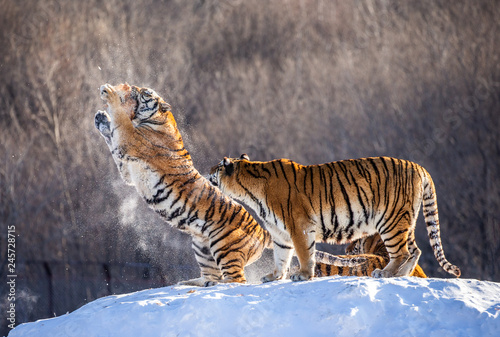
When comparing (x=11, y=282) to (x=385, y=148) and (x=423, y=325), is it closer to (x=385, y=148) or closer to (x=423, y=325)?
(x=385, y=148)

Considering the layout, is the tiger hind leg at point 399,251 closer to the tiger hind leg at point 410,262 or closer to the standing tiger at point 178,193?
the tiger hind leg at point 410,262

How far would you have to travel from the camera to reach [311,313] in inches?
159

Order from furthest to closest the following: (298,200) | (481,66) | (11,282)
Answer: (481,66)
(11,282)
(298,200)

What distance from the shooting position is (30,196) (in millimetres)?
13781

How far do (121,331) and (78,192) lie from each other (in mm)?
10613

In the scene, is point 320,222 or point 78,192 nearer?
point 320,222

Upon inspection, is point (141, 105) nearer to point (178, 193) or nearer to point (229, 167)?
point (178, 193)

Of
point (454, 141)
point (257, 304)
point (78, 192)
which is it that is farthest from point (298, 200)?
point (454, 141)

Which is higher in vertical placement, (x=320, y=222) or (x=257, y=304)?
(x=320, y=222)

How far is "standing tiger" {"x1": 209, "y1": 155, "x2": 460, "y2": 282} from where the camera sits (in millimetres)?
4949

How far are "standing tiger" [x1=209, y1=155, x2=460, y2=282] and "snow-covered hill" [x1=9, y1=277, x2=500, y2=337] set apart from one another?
61 centimetres

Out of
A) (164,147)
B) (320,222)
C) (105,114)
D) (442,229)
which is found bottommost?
(442,229)

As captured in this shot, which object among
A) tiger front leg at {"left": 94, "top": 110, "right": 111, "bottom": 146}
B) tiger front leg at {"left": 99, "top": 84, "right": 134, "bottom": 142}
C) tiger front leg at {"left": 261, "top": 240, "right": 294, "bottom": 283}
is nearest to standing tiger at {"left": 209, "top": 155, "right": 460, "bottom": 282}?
tiger front leg at {"left": 261, "top": 240, "right": 294, "bottom": 283}

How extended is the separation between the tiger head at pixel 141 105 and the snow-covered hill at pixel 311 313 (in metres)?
2.27
